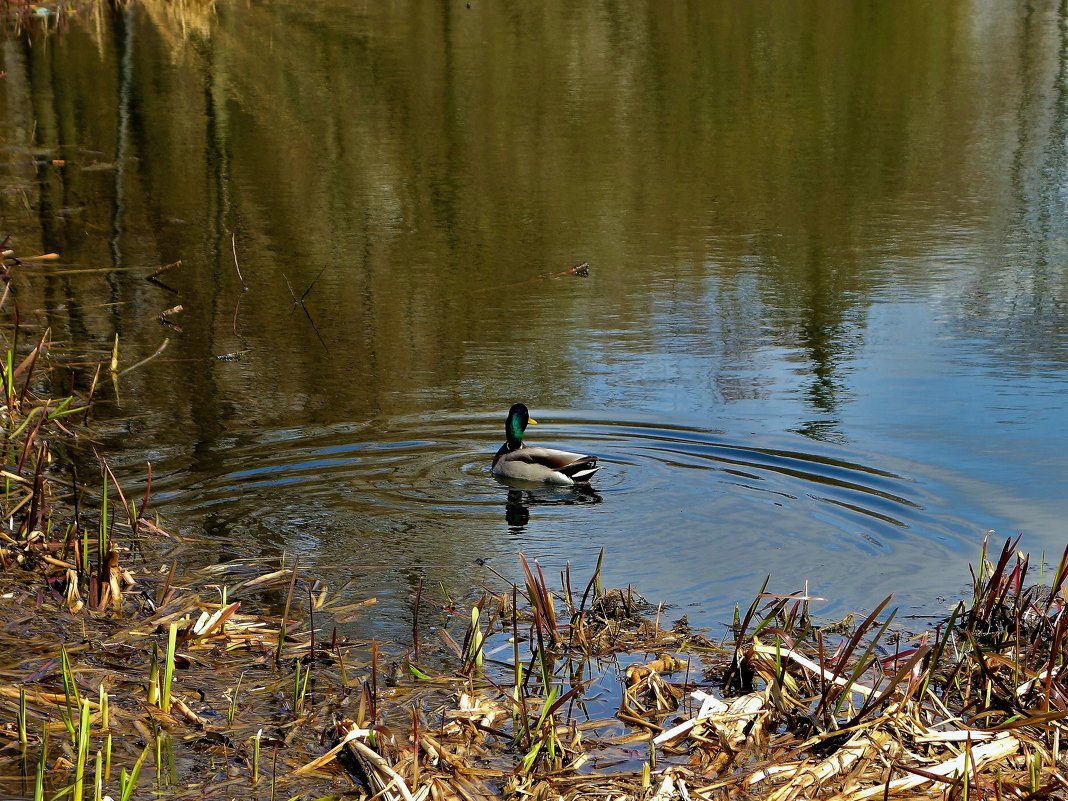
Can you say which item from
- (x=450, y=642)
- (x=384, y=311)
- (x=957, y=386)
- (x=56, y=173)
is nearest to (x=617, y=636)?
(x=450, y=642)

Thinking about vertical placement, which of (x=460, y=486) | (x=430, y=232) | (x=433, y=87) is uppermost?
(x=433, y=87)

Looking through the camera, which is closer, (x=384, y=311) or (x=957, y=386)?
(x=957, y=386)

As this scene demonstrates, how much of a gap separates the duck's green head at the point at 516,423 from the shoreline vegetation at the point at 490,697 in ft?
9.49

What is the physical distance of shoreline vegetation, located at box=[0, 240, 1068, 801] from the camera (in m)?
4.61

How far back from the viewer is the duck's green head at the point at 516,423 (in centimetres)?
962

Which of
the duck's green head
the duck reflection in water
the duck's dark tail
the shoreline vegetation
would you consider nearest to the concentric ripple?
the duck reflection in water

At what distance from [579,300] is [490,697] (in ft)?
27.6

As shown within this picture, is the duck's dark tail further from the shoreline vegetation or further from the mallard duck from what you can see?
the shoreline vegetation

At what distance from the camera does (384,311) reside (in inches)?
516

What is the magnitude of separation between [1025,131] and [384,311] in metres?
12.4

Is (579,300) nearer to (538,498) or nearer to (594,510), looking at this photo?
(538,498)

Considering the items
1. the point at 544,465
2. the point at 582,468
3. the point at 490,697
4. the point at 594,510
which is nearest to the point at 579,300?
the point at 582,468

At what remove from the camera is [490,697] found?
5434 mm

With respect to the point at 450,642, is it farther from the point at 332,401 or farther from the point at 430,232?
the point at 430,232
